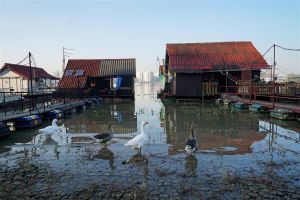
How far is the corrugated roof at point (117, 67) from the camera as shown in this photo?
30517mm

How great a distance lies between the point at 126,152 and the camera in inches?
324

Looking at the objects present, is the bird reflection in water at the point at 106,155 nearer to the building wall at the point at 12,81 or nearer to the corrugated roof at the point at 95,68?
the corrugated roof at the point at 95,68

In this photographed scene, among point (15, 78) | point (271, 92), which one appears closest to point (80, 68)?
point (15, 78)

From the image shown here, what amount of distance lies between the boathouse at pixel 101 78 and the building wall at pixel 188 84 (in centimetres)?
566

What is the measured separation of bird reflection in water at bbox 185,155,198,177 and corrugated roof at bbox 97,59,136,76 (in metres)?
23.4

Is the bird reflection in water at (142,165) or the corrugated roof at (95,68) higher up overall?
the corrugated roof at (95,68)

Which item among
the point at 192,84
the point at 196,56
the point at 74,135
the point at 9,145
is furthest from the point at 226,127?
the point at 196,56

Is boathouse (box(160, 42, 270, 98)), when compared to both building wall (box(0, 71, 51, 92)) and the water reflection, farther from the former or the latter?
building wall (box(0, 71, 51, 92))

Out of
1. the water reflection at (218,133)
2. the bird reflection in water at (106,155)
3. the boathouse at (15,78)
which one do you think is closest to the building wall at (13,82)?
the boathouse at (15,78)

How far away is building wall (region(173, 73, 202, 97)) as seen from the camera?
1056 inches

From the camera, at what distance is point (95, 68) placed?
31.9 metres

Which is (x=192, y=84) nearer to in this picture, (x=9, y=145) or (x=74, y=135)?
(x=74, y=135)

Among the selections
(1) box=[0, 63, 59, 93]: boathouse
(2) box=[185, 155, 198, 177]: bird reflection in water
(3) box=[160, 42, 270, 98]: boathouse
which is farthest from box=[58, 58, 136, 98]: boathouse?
(2) box=[185, 155, 198, 177]: bird reflection in water

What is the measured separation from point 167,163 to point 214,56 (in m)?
24.1
